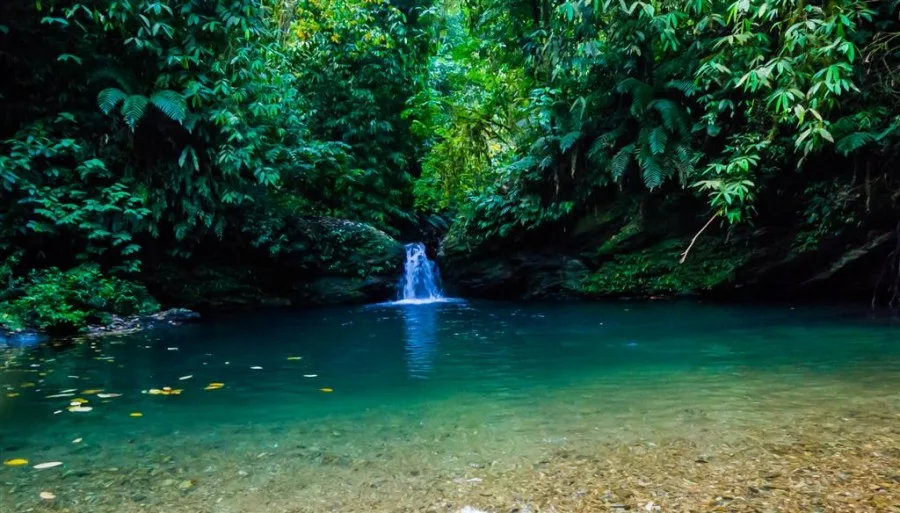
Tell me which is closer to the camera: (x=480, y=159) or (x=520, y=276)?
(x=520, y=276)

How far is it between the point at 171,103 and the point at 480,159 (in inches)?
313

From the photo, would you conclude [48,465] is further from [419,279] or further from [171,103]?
[419,279]

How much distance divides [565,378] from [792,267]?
7.66m

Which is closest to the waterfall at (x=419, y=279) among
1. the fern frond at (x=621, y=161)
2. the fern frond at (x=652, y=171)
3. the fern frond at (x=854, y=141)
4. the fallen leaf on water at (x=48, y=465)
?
the fern frond at (x=621, y=161)

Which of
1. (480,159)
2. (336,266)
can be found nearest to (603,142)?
(480,159)

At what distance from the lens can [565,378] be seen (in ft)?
17.3

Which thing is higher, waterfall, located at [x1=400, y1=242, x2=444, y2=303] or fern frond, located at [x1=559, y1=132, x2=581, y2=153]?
fern frond, located at [x1=559, y1=132, x2=581, y2=153]

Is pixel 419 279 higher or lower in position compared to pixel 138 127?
lower

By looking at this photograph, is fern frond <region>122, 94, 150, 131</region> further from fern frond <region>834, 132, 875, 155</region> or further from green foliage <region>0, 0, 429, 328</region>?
fern frond <region>834, 132, 875, 155</region>

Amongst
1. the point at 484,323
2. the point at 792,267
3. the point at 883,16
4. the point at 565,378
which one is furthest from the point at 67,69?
the point at 792,267

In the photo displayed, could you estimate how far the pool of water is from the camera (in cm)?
290

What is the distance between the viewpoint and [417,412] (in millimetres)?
4262

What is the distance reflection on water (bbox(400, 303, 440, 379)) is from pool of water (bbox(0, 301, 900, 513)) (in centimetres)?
7

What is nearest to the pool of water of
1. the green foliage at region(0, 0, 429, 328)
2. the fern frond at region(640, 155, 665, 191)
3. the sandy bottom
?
the sandy bottom
